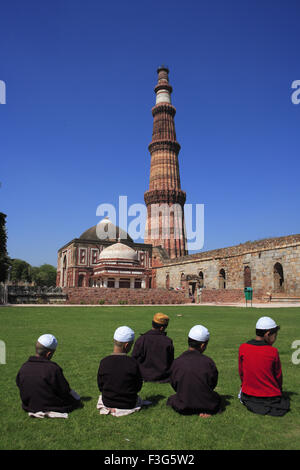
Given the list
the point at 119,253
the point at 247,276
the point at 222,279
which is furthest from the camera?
the point at 119,253

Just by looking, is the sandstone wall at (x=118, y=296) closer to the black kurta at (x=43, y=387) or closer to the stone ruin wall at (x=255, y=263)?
the stone ruin wall at (x=255, y=263)

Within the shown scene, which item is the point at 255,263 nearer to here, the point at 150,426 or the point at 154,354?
the point at 154,354

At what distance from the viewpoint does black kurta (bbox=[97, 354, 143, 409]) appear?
375cm

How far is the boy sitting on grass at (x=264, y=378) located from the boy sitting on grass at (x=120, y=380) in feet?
4.15

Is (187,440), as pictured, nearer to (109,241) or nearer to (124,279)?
(124,279)

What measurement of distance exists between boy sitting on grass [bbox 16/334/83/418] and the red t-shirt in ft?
6.74

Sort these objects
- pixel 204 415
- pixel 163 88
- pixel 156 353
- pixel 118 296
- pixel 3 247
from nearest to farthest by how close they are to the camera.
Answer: pixel 204 415
pixel 156 353
pixel 3 247
pixel 118 296
pixel 163 88

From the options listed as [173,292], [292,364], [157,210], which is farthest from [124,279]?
→ [292,364]

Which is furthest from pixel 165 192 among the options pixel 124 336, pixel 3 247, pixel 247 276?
pixel 124 336

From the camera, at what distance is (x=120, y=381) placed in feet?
12.3

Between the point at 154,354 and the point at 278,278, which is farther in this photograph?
the point at 278,278

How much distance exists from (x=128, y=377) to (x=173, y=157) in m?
51.6

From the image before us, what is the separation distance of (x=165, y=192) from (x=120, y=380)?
48.8 meters

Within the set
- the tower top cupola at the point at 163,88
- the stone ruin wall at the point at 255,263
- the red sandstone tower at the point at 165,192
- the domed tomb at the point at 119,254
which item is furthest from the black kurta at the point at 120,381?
the tower top cupola at the point at 163,88
